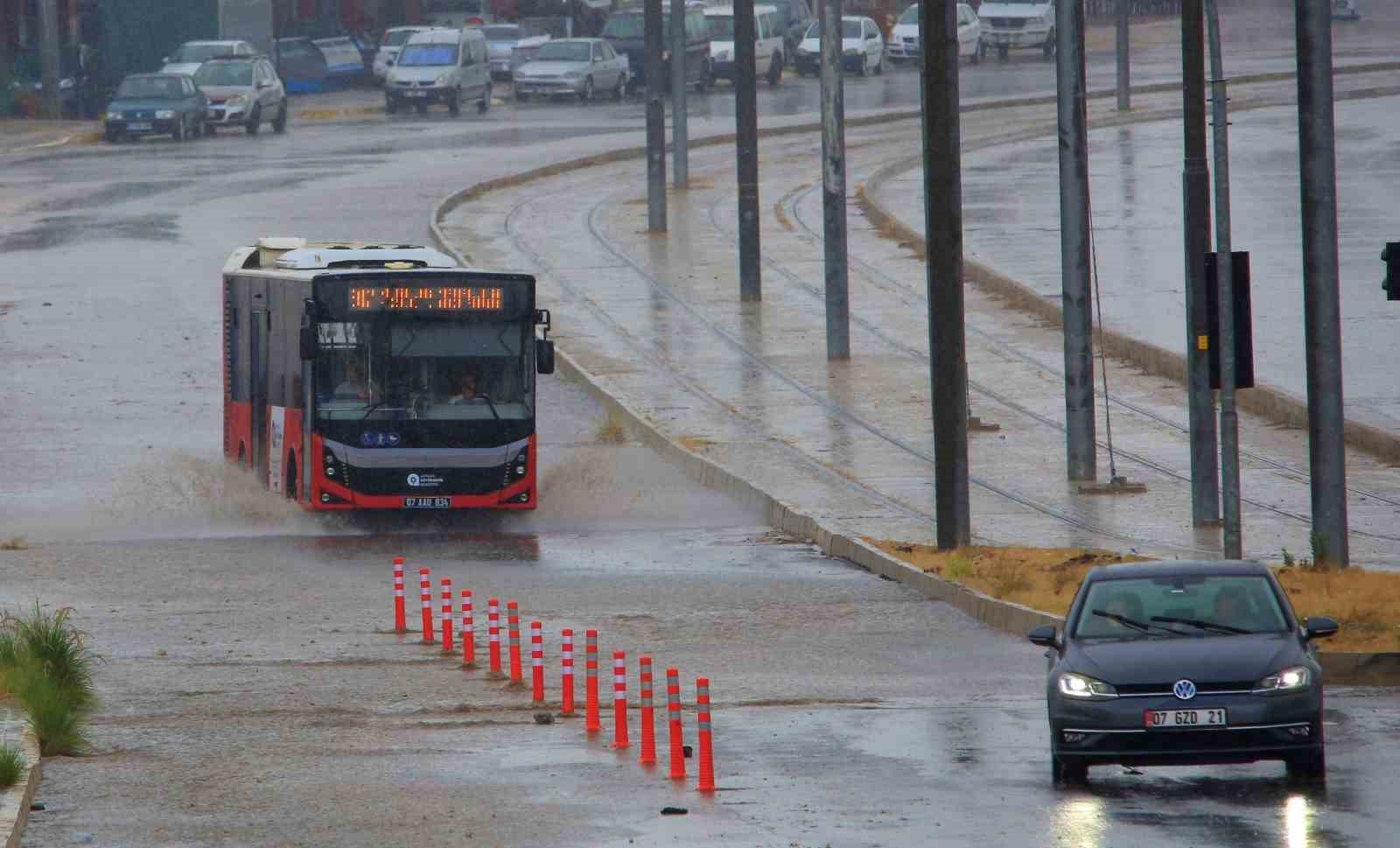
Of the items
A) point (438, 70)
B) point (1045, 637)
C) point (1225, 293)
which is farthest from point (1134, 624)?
point (438, 70)

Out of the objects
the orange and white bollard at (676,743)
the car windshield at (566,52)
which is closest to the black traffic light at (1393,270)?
the orange and white bollard at (676,743)

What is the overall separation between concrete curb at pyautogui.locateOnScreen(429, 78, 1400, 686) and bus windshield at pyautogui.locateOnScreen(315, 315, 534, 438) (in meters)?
2.79

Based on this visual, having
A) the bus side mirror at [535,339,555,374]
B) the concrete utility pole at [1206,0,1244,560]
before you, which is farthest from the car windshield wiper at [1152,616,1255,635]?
the bus side mirror at [535,339,555,374]

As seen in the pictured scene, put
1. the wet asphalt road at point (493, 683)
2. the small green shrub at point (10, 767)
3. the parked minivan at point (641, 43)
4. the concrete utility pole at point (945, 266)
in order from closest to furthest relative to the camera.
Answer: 1. the wet asphalt road at point (493, 683)
2. the small green shrub at point (10, 767)
3. the concrete utility pole at point (945, 266)
4. the parked minivan at point (641, 43)

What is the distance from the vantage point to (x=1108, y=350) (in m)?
36.1

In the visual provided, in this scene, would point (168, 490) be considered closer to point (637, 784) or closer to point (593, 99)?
point (637, 784)

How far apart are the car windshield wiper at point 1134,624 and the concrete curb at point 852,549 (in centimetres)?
370

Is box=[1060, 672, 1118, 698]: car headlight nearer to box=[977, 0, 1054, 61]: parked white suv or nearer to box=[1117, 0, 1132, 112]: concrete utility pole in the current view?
box=[1117, 0, 1132, 112]: concrete utility pole

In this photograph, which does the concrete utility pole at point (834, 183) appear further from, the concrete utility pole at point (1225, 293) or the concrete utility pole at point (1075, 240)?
the concrete utility pole at point (1225, 293)

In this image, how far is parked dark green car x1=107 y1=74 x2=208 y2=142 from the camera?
6003 centimetres

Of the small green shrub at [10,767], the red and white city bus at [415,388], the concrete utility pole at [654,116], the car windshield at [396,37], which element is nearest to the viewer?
the small green shrub at [10,767]

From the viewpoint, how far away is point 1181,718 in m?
13.0

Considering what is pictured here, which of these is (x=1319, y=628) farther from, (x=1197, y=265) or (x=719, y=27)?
(x=719, y=27)

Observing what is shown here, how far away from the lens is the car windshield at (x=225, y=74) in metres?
61.5
